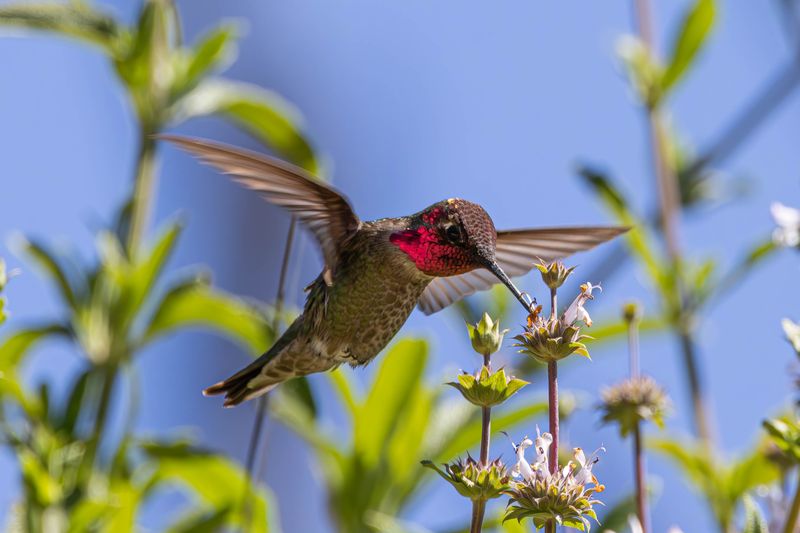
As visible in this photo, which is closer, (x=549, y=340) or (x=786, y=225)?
(x=549, y=340)

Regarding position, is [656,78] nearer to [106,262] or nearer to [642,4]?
[642,4]

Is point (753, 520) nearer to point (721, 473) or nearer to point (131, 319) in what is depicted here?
point (721, 473)

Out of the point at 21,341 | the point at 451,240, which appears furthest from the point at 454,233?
the point at 21,341

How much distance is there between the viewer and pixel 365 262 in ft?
8.34

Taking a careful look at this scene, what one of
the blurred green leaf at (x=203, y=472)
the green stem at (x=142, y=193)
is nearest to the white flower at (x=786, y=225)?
the blurred green leaf at (x=203, y=472)

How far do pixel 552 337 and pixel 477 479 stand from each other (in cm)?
22

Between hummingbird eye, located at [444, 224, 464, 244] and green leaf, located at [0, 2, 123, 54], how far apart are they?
120cm

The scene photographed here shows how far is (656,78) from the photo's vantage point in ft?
11.6

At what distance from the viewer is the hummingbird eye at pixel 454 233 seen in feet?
7.66

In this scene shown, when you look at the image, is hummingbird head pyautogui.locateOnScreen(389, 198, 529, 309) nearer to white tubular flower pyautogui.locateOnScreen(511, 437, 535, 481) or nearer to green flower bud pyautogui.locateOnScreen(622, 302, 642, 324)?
green flower bud pyautogui.locateOnScreen(622, 302, 642, 324)

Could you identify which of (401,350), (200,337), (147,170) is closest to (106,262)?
(147,170)

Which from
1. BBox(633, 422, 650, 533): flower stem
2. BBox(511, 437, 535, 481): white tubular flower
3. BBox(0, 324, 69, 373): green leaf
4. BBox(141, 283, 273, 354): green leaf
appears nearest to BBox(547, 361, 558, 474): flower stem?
BBox(511, 437, 535, 481): white tubular flower

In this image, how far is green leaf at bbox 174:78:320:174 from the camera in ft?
10.0

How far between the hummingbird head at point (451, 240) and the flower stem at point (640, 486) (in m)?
0.43
